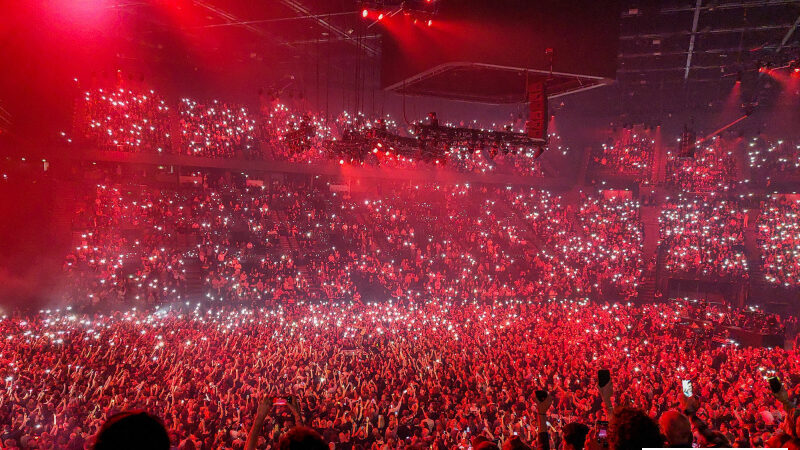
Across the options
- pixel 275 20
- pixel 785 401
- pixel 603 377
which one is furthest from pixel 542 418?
pixel 275 20

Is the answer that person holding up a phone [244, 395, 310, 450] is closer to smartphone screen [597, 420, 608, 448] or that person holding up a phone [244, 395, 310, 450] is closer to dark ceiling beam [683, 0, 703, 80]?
smartphone screen [597, 420, 608, 448]

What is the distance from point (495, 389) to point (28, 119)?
53.4 ft

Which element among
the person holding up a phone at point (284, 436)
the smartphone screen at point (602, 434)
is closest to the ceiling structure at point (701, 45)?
the smartphone screen at point (602, 434)

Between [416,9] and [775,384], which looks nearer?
[775,384]

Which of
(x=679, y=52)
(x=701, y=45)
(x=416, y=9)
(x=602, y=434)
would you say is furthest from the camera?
(x=679, y=52)

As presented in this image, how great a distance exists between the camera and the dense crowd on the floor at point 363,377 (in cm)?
654

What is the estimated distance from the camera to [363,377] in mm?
8750

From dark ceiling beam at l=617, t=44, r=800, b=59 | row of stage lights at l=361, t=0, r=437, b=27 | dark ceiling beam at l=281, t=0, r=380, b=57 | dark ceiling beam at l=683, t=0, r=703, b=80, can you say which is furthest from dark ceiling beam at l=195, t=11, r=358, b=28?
dark ceiling beam at l=617, t=44, r=800, b=59

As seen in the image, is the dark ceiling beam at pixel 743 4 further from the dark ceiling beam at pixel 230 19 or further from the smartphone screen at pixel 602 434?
the smartphone screen at pixel 602 434

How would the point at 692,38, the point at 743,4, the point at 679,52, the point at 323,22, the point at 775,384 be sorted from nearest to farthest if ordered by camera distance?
the point at 775,384, the point at 743,4, the point at 323,22, the point at 692,38, the point at 679,52

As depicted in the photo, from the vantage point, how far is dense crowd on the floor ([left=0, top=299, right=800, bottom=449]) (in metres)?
6.54

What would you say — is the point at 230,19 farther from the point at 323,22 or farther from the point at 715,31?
the point at 715,31

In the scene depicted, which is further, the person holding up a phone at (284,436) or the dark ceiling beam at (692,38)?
the dark ceiling beam at (692,38)

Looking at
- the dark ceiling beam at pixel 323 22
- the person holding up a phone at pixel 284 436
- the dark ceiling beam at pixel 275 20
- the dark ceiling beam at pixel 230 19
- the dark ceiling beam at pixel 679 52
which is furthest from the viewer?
the dark ceiling beam at pixel 679 52
